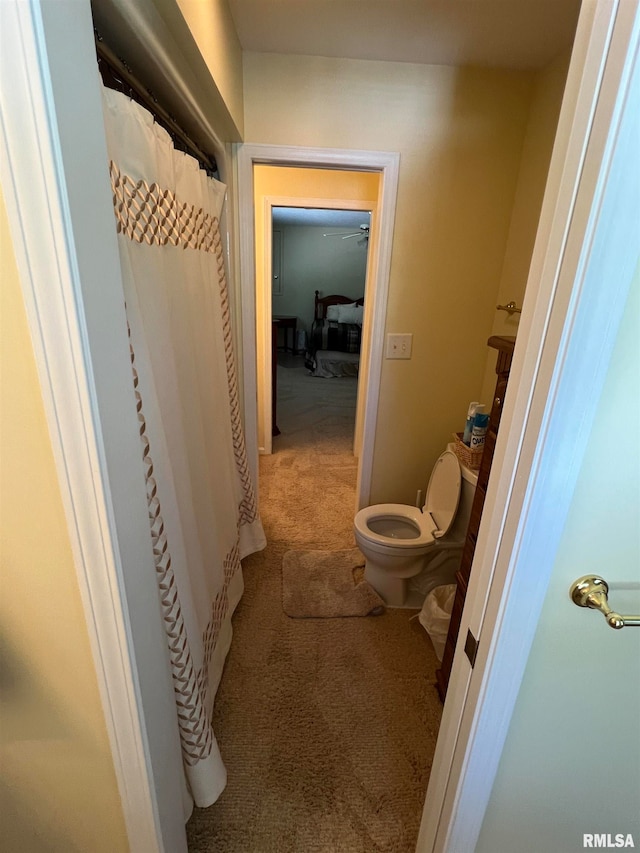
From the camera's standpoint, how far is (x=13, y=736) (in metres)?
0.75

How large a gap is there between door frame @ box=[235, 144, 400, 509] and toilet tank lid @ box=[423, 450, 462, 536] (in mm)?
407

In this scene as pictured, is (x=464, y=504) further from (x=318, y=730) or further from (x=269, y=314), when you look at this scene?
(x=269, y=314)

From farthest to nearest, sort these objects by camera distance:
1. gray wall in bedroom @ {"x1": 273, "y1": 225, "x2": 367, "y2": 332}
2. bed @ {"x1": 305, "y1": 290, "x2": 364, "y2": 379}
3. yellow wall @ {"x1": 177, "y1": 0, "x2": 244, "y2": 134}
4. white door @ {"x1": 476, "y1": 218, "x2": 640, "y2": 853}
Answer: gray wall in bedroom @ {"x1": 273, "y1": 225, "x2": 367, "y2": 332}, bed @ {"x1": 305, "y1": 290, "x2": 364, "y2": 379}, yellow wall @ {"x1": 177, "y1": 0, "x2": 244, "y2": 134}, white door @ {"x1": 476, "y1": 218, "x2": 640, "y2": 853}

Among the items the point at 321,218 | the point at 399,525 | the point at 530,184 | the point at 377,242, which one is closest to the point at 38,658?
the point at 399,525

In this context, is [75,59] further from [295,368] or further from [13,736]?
[295,368]

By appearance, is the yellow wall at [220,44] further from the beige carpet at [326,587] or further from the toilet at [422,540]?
the beige carpet at [326,587]

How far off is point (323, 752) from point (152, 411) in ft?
4.19

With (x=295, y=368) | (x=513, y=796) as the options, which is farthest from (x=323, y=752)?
(x=295, y=368)

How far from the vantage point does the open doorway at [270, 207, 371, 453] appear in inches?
236

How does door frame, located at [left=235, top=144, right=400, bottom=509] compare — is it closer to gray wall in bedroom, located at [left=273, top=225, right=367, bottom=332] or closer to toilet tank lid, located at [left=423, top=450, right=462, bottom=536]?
toilet tank lid, located at [left=423, top=450, right=462, bottom=536]

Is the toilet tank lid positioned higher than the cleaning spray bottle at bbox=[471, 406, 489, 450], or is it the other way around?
the cleaning spray bottle at bbox=[471, 406, 489, 450]

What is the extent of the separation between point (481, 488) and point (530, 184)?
1418 millimetres

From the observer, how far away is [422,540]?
1868 millimetres

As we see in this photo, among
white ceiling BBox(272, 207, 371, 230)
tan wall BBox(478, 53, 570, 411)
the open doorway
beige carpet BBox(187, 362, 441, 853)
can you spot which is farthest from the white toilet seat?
white ceiling BBox(272, 207, 371, 230)
